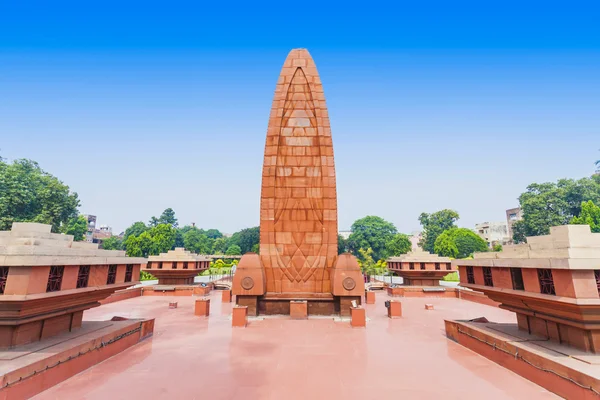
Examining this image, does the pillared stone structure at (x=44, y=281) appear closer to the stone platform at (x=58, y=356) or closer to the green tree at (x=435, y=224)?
the stone platform at (x=58, y=356)

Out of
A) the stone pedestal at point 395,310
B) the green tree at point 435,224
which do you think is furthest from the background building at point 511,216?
the stone pedestal at point 395,310

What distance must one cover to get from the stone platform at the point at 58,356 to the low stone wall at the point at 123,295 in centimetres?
1090

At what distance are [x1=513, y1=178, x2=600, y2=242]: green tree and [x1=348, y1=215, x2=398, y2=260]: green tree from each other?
28.7 m

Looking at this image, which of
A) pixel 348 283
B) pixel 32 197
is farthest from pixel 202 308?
pixel 32 197

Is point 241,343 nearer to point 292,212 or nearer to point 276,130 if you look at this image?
point 292,212

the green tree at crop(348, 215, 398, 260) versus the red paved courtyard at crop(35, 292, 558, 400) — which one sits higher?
the green tree at crop(348, 215, 398, 260)

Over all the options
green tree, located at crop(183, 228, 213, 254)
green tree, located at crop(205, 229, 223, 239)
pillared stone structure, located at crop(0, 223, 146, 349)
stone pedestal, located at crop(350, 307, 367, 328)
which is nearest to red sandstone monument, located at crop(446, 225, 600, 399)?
stone pedestal, located at crop(350, 307, 367, 328)

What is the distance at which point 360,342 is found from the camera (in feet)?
34.1

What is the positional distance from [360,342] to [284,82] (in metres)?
14.0

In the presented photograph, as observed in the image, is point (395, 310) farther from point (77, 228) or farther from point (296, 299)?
point (77, 228)

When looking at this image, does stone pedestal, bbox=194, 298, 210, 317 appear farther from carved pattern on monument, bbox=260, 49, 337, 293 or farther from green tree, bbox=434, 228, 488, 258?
green tree, bbox=434, 228, 488, 258

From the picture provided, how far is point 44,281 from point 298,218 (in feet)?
35.3

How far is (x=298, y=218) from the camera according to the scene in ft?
51.8

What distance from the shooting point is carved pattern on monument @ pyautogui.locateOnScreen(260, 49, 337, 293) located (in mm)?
15297
